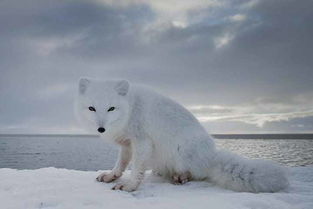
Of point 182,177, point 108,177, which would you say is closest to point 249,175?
point 182,177

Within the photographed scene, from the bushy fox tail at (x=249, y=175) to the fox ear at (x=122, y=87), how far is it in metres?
1.53

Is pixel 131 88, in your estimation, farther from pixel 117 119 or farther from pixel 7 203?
pixel 7 203

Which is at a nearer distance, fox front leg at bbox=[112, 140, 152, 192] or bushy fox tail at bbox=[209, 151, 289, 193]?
bushy fox tail at bbox=[209, 151, 289, 193]

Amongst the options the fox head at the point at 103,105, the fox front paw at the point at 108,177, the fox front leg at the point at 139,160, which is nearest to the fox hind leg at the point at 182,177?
the fox front leg at the point at 139,160

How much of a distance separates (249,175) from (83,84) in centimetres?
235

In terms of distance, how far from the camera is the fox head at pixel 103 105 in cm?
378

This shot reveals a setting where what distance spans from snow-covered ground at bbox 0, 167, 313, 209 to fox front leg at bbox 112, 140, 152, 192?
16 cm

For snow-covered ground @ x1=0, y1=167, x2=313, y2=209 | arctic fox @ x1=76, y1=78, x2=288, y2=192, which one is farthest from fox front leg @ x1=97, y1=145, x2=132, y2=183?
snow-covered ground @ x1=0, y1=167, x2=313, y2=209

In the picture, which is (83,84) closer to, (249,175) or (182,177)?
(182,177)

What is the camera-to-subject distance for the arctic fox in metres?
3.96

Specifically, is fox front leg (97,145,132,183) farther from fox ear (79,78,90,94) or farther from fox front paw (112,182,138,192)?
fox ear (79,78,90,94)

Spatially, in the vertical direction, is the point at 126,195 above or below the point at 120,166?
below

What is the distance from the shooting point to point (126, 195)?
3711 mm

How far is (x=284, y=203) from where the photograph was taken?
330 cm
